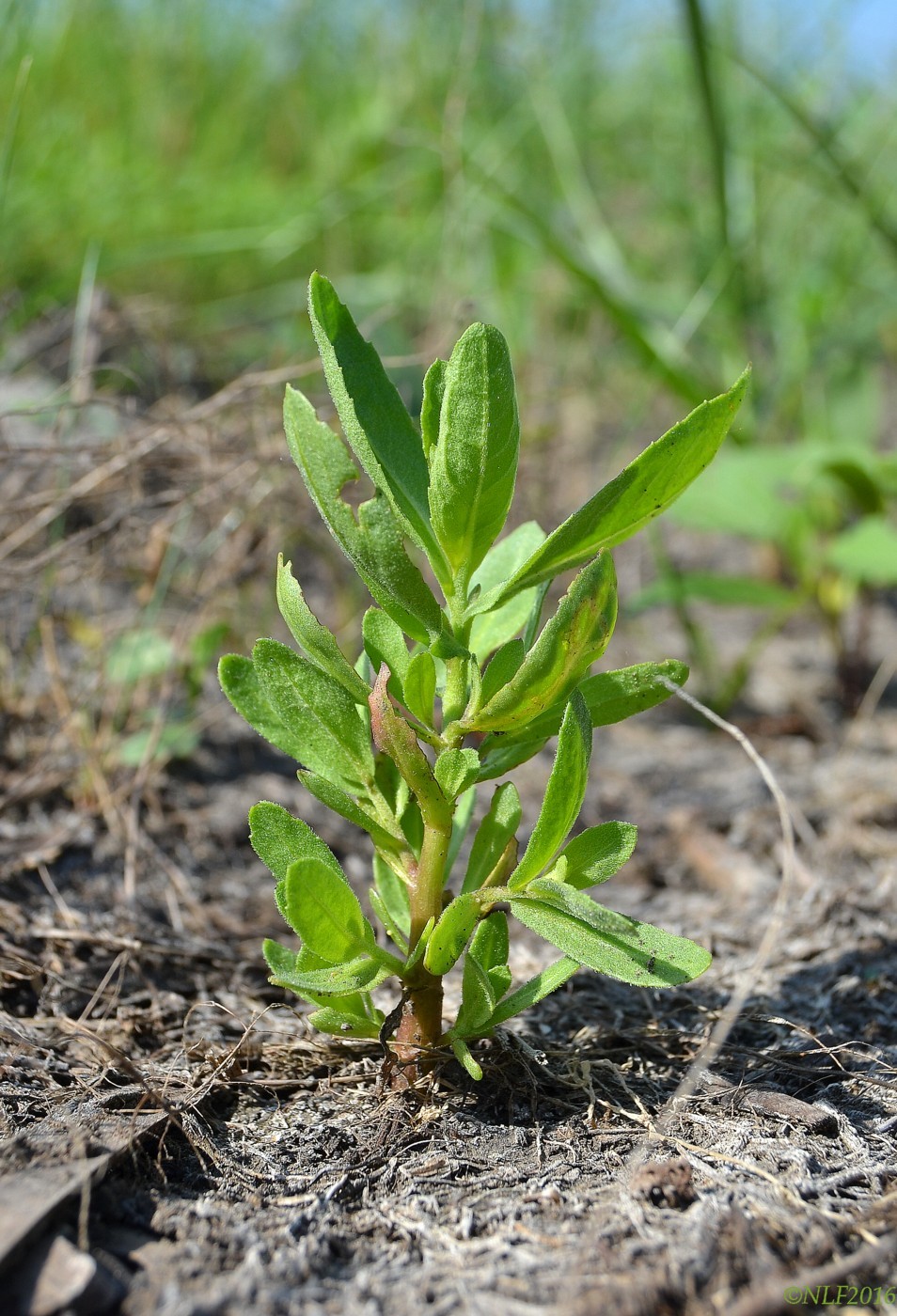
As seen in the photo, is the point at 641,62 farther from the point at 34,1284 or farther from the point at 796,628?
the point at 34,1284

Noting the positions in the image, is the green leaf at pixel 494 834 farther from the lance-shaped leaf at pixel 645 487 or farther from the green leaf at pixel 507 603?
the lance-shaped leaf at pixel 645 487

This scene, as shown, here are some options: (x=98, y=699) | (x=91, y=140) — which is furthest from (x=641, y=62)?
(x=98, y=699)

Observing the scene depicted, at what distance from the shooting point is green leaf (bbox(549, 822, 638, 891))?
0.89m

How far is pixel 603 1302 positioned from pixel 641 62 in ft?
13.9

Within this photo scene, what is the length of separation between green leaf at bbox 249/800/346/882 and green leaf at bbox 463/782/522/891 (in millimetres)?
148

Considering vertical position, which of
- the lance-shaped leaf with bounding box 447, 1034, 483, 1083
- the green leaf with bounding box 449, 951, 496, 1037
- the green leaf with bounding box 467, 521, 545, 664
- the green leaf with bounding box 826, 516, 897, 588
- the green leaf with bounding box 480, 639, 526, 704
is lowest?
the green leaf with bounding box 826, 516, 897, 588

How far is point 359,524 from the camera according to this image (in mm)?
894

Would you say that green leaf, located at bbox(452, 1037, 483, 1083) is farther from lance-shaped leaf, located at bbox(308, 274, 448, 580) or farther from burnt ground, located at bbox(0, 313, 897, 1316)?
lance-shaped leaf, located at bbox(308, 274, 448, 580)

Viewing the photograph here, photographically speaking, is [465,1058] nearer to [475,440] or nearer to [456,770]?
[456,770]

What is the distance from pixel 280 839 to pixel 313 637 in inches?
7.1

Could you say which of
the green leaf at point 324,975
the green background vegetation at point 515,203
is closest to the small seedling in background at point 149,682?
the green background vegetation at point 515,203

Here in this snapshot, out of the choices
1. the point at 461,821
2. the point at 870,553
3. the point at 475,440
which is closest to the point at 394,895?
the point at 461,821

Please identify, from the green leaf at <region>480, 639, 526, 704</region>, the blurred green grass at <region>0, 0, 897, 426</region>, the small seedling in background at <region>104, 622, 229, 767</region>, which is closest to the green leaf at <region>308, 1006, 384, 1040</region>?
the green leaf at <region>480, 639, 526, 704</region>

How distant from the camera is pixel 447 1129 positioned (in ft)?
3.08
